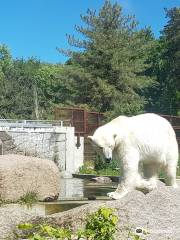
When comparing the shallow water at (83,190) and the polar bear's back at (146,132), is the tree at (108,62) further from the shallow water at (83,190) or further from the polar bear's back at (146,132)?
the polar bear's back at (146,132)

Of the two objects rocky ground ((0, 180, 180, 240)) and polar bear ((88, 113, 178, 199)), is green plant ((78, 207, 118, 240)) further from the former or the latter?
polar bear ((88, 113, 178, 199))

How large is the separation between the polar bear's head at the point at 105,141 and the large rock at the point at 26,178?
275 cm

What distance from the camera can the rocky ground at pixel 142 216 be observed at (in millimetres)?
5969

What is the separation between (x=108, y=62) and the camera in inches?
1658

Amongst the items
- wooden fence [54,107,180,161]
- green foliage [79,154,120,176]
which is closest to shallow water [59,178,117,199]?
green foliage [79,154,120,176]

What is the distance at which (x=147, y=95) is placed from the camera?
2849 inches

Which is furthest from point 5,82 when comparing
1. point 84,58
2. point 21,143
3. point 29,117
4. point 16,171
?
point 16,171

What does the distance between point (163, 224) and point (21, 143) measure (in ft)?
79.2

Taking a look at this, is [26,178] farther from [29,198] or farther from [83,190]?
[83,190]

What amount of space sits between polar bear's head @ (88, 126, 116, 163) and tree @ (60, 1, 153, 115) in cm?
3277

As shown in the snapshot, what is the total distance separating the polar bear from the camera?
7.51 meters

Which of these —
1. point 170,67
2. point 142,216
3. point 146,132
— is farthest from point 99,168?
point 170,67

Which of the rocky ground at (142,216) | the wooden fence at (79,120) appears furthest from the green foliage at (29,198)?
the wooden fence at (79,120)

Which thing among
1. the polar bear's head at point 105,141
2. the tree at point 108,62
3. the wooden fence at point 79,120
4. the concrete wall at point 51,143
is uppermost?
the tree at point 108,62
